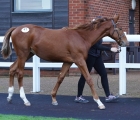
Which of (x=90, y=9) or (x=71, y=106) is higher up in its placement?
(x=90, y=9)

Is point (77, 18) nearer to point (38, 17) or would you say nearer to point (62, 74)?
point (38, 17)

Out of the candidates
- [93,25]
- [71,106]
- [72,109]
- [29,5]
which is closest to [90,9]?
[29,5]

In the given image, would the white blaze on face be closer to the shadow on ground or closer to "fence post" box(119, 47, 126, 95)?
the shadow on ground

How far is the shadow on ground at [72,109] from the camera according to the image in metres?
8.95

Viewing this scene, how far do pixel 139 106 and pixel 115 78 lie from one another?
18.5ft

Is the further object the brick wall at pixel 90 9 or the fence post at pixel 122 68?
the brick wall at pixel 90 9

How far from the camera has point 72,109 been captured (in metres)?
9.66

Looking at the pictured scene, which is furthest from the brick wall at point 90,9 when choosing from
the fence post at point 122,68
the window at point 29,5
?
the fence post at point 122,68

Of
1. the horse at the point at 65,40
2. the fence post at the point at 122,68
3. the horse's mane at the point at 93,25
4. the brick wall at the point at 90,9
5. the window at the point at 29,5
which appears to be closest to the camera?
the horse at the point at 65,40

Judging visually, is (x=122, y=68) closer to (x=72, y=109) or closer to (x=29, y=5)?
(x=72, y=109)

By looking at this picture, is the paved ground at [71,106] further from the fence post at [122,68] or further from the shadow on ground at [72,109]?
the fence post at [122,68]

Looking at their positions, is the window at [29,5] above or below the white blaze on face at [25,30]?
above

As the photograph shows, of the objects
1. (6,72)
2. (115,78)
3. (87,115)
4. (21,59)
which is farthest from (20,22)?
(87,115)

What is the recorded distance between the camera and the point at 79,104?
10352mm
